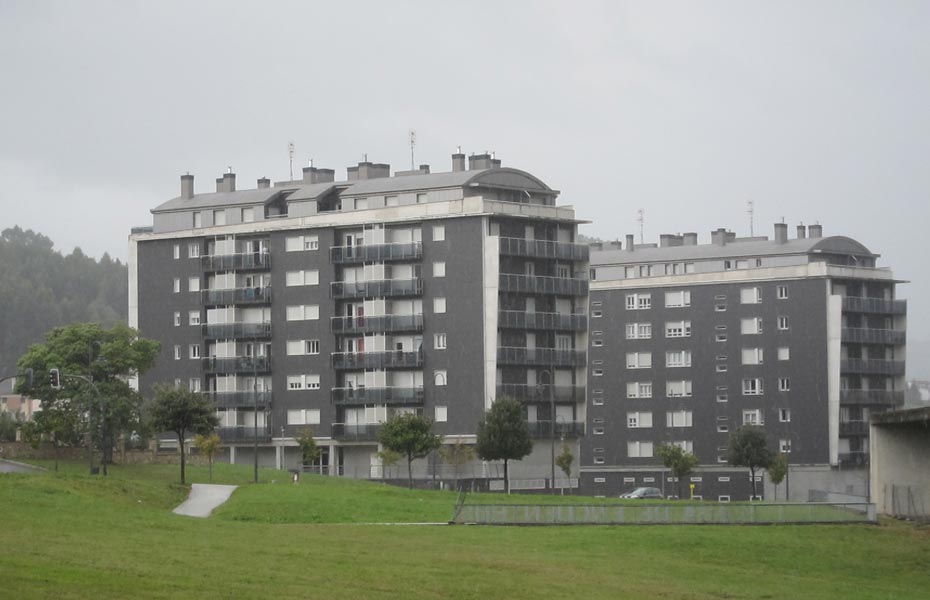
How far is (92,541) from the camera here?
44.5 m

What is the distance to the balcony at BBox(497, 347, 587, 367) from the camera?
11478 centimetres

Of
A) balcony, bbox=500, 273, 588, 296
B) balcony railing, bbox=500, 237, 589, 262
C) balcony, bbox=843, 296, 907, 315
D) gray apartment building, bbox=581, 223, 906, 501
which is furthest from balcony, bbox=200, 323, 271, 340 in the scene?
balcony, bbox=843, 296, 907, 315

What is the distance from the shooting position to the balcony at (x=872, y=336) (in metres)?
138

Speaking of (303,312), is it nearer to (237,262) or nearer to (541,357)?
(237,262)

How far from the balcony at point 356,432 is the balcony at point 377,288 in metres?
9.06

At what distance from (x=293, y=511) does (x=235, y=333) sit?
181 ft

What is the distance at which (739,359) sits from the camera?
141 metres

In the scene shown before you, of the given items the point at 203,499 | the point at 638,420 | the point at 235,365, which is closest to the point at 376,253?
the point at 235,365

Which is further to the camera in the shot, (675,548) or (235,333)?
(235,333)

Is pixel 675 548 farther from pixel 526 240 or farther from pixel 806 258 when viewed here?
pixel 806 258

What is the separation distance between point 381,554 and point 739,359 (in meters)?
95.8

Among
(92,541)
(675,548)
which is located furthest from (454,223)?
(92,541)

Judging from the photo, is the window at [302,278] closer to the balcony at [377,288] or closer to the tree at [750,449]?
the balcony at [377,288]

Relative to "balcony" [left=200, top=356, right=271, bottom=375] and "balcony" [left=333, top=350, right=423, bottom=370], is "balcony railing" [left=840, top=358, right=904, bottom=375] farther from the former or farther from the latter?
"balcony" [left=200, top=356, right=271, bottom=375]
